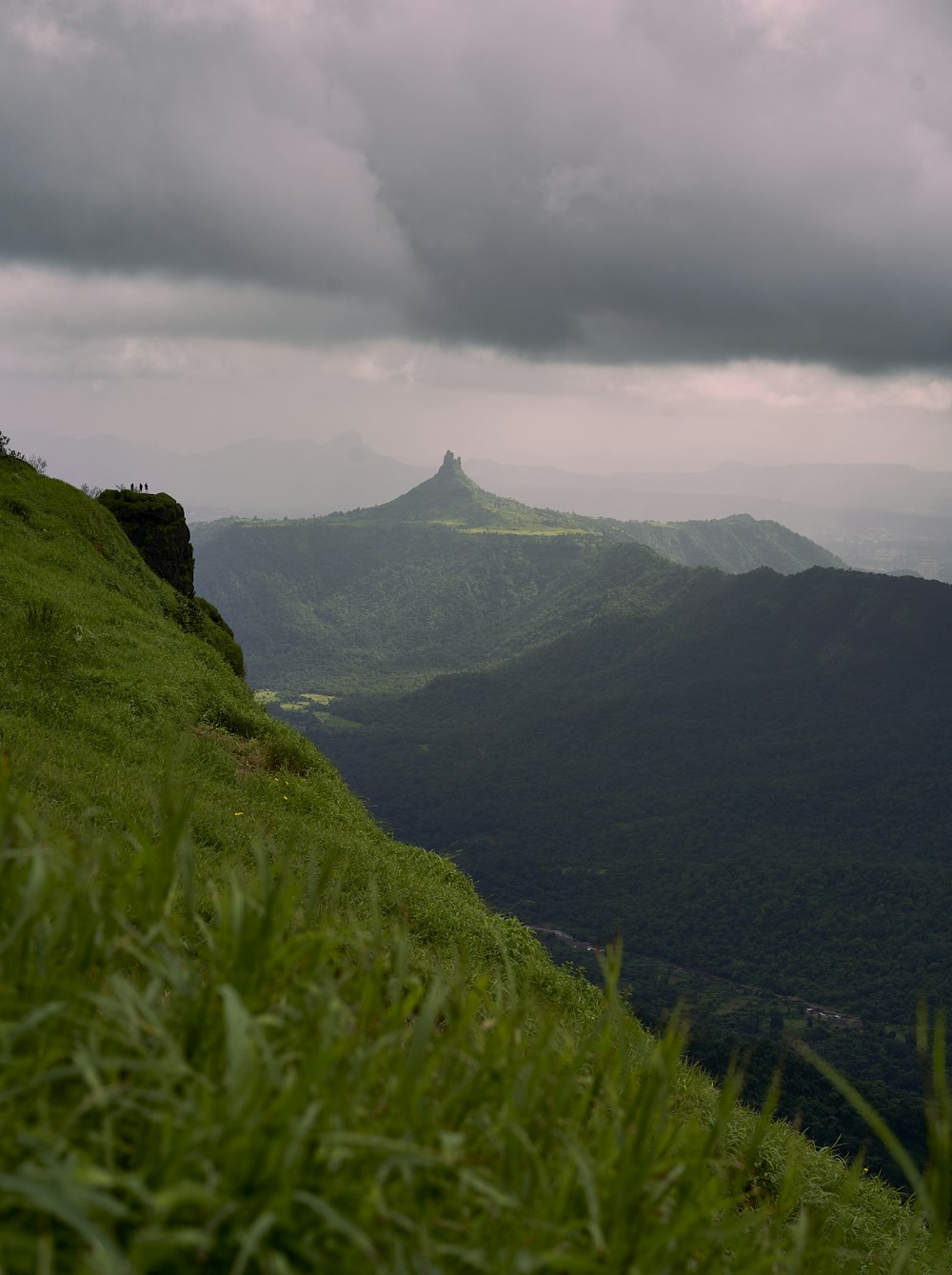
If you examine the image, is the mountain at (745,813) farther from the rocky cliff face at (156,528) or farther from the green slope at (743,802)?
the rocky cliff face at (156,528)

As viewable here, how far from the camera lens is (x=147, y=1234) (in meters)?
1.64

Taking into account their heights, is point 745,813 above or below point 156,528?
below

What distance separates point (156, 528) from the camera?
3497 centimetres

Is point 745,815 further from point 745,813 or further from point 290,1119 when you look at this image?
point 290,1119

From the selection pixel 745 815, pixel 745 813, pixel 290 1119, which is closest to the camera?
pixel 290 1119

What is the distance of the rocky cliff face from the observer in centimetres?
3434

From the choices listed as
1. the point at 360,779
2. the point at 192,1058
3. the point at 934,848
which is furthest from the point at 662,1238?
the point at 360,779

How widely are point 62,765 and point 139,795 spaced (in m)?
1.27

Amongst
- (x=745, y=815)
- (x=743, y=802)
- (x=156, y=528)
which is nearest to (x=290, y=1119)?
(x=156, y=528)

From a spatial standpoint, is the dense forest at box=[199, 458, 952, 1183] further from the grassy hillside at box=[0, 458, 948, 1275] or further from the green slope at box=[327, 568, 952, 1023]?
the grassy hillside at box=[0, 458, 948, 1275]

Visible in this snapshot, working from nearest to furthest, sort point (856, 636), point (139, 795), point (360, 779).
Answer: point (139, 795), point (360, 779), point (856, 636)

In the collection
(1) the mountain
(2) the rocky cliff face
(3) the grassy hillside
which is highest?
(2) the rocky cliff face

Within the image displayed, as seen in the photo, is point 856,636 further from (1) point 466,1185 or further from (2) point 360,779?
(1) point 466,1185

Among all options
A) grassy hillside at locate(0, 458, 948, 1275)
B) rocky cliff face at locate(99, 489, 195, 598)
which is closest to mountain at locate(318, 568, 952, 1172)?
rocky cliff face at locate(99, 489, 195, 598)
